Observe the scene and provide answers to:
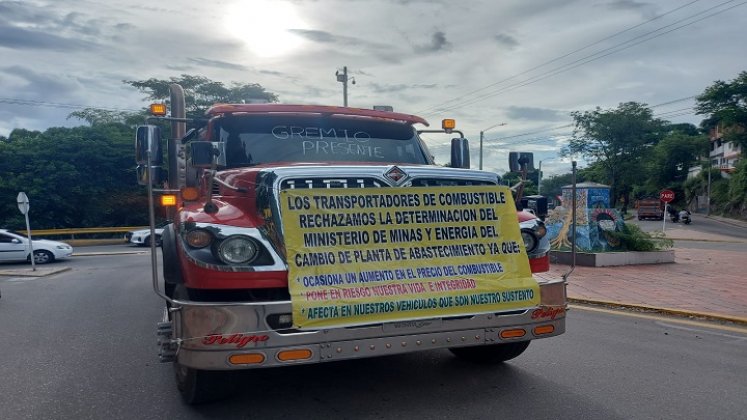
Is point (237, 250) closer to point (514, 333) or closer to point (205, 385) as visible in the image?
point (205, 385)

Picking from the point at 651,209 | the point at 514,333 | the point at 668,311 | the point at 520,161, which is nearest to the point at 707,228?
the point at 651,209

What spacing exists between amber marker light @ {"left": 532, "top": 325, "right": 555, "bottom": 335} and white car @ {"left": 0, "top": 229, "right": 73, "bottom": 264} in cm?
1994

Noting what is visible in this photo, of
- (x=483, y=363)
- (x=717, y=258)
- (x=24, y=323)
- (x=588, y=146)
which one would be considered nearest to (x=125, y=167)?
(x=24, y=323)

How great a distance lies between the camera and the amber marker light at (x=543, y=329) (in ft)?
12.6

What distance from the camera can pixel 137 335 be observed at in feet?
21.6

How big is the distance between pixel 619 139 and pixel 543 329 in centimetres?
5539

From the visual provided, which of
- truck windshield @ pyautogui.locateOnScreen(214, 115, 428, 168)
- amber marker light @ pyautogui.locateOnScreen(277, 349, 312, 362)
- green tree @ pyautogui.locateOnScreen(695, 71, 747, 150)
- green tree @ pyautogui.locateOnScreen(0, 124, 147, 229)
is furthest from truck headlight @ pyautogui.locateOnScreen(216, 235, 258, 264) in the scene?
green tree @ pyautogui.locateOnScreen(695, 71, 747, 150)

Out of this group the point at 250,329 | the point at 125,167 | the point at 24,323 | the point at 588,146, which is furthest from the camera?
the point at 588,146

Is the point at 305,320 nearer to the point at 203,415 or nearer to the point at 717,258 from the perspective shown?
the point at 203,415

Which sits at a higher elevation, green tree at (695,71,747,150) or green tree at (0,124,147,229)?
green tree at (695,71,747,150)

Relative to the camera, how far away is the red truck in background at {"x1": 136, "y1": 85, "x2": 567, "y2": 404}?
3215mm

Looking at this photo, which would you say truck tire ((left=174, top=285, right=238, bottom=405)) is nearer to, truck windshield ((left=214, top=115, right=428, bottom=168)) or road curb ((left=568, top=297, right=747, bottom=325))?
truck windshield ((left=214, top=115, right=428, bottom=168))

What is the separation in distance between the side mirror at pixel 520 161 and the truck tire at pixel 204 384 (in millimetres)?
2873

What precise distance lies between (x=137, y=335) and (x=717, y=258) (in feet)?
48.7
